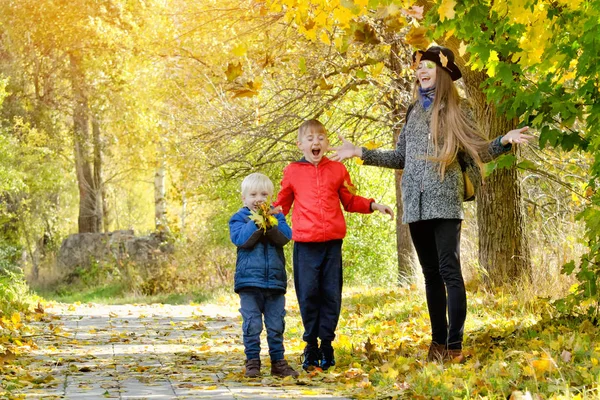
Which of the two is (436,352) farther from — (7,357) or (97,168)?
(97,168)

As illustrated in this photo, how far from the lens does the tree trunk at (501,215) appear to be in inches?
368

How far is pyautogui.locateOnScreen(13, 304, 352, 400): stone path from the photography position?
5.39 metres

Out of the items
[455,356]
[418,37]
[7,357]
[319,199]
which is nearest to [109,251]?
[7,357]

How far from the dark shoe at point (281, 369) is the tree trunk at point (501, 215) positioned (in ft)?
12.4

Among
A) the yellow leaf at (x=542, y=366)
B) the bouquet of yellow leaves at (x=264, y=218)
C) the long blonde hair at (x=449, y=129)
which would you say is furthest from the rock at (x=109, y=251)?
the yellow leaf at (x=542, y=366)

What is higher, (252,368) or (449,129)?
(449,129)

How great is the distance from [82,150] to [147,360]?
20.5 metres

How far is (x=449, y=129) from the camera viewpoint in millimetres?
5820

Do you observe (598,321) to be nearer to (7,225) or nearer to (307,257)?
(307,257)

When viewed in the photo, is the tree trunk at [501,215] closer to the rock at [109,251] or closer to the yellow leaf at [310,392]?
the yellow leaf at [310,392]

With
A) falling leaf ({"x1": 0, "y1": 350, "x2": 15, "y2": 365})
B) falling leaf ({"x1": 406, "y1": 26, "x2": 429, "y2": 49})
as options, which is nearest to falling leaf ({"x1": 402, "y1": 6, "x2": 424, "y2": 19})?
falling leaf ({"x1": 406, "y1": 26, "x2": 429, "y2": 49})

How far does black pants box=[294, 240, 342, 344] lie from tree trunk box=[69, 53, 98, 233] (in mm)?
19894

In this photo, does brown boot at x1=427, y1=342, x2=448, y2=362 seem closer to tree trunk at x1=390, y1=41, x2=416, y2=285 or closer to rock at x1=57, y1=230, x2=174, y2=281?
tree trunk at x1=390, y1=41, x2=416, y2=285

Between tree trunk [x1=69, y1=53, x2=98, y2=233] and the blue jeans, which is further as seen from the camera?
tree trunk [x1=69, y1=53, x2=98, y2=233]
